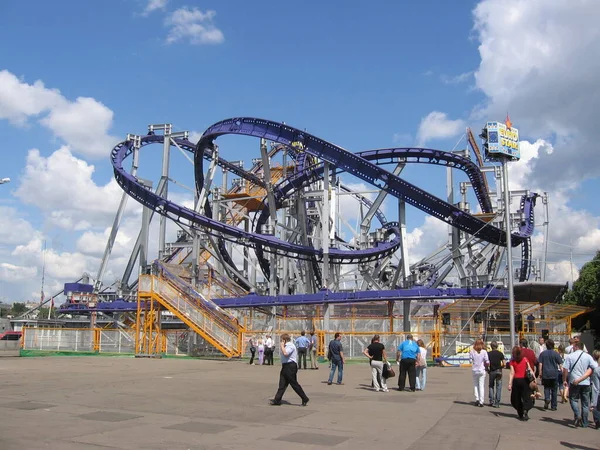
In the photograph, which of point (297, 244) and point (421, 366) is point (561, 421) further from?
point (297, 244)

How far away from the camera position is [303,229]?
42.9 metres

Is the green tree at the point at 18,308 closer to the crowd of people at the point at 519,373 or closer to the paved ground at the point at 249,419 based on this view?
the paved ground at the point at 249,419

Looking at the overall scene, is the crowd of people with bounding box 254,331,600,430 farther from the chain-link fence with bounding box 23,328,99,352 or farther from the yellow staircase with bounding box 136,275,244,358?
the chain-link fence with bounding box 23,328,99,352

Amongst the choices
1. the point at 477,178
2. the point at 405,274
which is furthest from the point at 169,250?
the point at 477,178

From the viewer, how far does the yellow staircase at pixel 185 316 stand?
3159cm

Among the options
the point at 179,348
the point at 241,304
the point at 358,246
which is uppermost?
the point at 358,246

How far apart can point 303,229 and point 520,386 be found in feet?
104

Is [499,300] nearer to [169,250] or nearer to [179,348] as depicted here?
[179,348]

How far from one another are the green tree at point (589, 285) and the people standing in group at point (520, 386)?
44.3m

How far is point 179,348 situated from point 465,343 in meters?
17.7

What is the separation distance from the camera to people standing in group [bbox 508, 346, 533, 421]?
11.6 m

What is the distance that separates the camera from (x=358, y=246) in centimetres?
4216

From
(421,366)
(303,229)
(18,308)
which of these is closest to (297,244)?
(303,229)

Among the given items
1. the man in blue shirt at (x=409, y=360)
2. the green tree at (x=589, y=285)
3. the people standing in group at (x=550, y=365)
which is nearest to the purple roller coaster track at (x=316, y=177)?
the green tree at (x=589, y=285)
